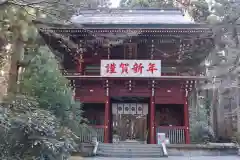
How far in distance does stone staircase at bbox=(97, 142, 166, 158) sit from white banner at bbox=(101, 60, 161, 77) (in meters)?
3.15

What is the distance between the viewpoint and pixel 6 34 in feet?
39.6

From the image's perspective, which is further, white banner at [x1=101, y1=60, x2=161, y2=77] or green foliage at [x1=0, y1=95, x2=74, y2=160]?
white banner at [x1=101, y1=60, x2=161, y2=77]

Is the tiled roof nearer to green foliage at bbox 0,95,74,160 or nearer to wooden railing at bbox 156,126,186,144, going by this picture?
wooden railing at bbox 156,126,186,144

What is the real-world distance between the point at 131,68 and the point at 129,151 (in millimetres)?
3723

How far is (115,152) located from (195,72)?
18.7 ft

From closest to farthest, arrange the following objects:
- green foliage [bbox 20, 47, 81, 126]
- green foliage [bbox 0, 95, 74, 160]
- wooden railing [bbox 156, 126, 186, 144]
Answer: green foliage [bbox 0, 95, 74, 160]
green foliage [bbox 20, 47, 81, 126]
wooden railing [bbox 156, 126, 186, 144]

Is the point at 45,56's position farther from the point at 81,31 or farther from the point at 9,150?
the point at 9,150

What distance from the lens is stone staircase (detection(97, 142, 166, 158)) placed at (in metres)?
11.1

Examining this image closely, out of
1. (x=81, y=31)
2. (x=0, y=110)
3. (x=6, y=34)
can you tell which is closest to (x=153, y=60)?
(x=81, y=31)

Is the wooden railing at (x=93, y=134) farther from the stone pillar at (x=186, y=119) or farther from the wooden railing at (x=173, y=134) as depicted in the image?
the stone pillar at (x=186, y=119)

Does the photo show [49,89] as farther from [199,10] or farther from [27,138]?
[199,10]

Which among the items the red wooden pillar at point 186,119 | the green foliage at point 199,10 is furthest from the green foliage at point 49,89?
the green foliage at point 199,10

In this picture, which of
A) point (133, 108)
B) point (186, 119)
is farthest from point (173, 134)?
point (133, 108)

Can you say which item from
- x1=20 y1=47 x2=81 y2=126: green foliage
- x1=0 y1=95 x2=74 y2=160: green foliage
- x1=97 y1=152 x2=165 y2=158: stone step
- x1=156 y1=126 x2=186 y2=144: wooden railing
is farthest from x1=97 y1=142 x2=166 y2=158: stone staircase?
x1=0 y1=95 x2=74 y2=160: green foliage
